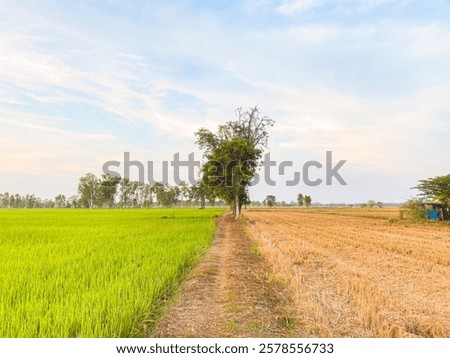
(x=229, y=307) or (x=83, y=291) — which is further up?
(x=83, y=291)

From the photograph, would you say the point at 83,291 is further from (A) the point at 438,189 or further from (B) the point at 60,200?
(B) the point at 60,200

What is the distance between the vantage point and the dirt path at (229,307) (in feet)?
16.8

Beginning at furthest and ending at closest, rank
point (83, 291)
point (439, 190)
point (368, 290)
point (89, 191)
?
point (89, 191), point (439, 190), point (368, 290), point (83, 291)

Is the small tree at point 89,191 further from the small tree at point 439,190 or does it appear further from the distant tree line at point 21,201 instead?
the small tree at point 439,190

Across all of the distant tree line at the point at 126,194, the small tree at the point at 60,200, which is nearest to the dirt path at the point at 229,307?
the distant tree line at the point at 126,194

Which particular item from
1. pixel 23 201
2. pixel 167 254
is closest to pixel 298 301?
pixel 167 254

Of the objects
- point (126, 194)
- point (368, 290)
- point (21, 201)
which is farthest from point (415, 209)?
point (21, 201)

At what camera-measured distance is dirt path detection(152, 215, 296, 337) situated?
5129mm

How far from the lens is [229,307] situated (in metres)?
6.19

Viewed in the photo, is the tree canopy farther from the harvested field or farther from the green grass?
the green grass

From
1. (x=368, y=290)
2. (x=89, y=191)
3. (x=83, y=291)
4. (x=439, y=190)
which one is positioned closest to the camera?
(x=83, y=291)

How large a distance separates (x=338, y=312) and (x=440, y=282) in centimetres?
402

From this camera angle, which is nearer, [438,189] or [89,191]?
[438,189]
